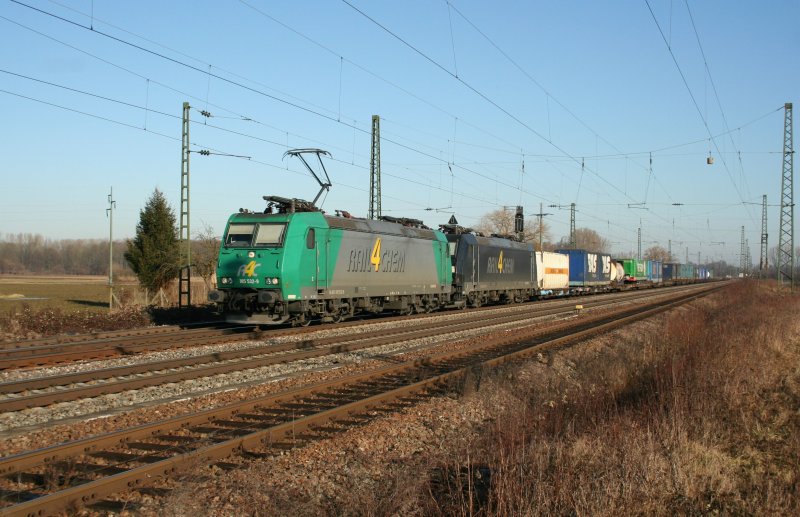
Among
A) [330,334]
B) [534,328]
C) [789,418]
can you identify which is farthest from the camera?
[534,328]

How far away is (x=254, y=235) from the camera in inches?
737

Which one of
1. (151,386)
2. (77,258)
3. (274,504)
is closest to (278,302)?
(151,386)

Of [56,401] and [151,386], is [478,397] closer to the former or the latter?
[151,386]

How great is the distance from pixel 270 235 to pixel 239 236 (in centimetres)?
117

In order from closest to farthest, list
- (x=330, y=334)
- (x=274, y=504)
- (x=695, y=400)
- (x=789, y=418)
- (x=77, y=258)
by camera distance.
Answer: (x=274, y=504)
(x=695, y=400)
(x=789, y=418)
(x=330, y=334)
(x=77, y=258)

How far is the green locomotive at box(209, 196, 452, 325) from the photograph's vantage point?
59.9 ft

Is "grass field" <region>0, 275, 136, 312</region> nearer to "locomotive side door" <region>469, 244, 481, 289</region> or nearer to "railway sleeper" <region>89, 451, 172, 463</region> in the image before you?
"locomotive side door" <region>469, 244, 481, 289</region>

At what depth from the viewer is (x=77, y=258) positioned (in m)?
116

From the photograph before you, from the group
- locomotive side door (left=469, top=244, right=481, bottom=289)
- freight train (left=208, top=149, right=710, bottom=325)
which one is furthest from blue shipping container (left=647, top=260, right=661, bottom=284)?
locomotive side door (left=469, top=244, right=481, bottom=289)

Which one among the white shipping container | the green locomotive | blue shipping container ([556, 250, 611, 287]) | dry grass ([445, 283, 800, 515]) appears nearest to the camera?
dry grass ([445, 283, 800, 515])

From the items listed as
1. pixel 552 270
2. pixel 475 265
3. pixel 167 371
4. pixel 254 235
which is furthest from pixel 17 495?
pixel 552 270

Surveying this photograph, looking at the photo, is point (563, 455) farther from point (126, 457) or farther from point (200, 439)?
point (126, 457)

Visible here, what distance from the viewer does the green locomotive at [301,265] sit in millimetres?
18250

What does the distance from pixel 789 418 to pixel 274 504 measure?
27.8 ft
